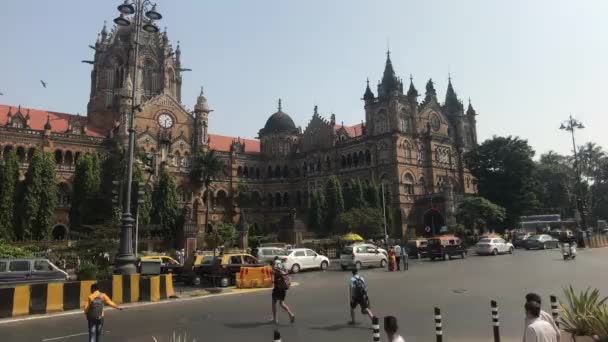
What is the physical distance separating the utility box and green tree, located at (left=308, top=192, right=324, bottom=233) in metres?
29.4

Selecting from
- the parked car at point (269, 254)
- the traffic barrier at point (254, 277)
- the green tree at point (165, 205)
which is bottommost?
the traffic barrier at point (254, 277)

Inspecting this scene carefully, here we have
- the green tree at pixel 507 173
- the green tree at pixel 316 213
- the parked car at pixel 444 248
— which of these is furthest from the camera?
the green tree at pixel 507 173

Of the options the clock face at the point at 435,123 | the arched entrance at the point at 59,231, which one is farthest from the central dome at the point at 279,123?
the arched entrance at the point at 59,231

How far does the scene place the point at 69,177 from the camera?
1949 inches

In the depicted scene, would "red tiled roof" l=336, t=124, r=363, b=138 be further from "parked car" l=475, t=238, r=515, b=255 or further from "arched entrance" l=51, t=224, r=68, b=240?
"arched entrance" l=51, t=224, r=68, b=240

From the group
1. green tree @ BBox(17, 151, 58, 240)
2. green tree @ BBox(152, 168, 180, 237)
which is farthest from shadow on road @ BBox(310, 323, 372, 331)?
green tree @ BBox(17, 151, 58, 240)

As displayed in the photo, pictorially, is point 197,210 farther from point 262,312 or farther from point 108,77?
point 262,312

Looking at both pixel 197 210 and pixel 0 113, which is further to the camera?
pixel 197 210

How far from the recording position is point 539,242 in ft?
136

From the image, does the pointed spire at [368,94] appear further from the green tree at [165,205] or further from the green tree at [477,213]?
the green tree at [165,205]

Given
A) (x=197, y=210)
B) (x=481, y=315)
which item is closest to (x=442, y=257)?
(x=481, y=315)

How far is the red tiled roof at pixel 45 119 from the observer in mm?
50438

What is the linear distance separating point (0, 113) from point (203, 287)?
41080 millimetres

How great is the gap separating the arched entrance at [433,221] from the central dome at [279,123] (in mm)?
23895
